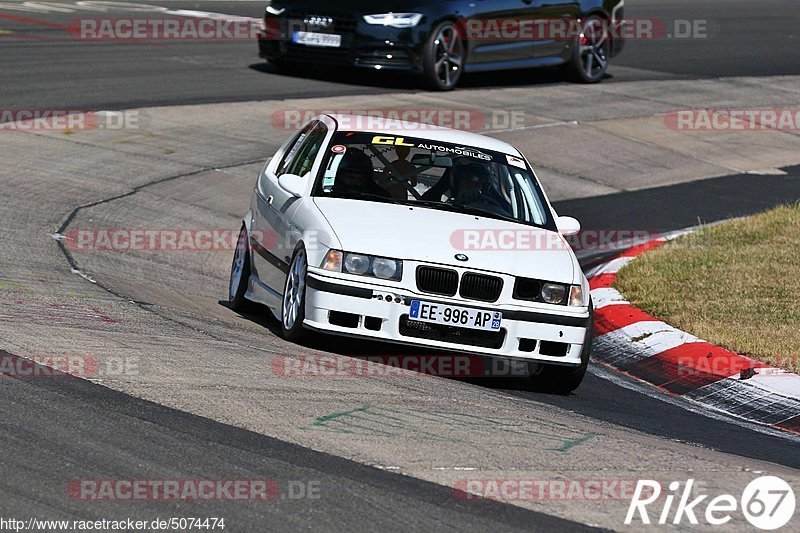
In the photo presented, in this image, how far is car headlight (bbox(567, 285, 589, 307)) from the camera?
8.36 meters

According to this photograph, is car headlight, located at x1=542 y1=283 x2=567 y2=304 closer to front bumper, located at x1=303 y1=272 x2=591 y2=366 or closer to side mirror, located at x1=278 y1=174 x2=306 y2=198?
front bumper, located at x1=303 y1=272 x2=591 y2=366

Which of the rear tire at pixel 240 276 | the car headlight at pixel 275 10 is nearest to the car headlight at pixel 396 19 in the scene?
the car headlight at pixel 275 10

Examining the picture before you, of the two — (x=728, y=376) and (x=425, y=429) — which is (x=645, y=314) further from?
(x=425, y=429)

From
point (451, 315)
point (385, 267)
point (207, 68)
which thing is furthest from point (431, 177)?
point (207, 68)

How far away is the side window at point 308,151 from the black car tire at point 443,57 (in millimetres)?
8966

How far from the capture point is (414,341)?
8.05 m

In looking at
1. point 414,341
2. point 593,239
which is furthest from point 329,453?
point 593,239

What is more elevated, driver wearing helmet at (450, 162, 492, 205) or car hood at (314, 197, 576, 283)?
driver wearing helmet at (450, 162, 492, 205)

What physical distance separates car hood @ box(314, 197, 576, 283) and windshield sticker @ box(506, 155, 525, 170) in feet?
2.46

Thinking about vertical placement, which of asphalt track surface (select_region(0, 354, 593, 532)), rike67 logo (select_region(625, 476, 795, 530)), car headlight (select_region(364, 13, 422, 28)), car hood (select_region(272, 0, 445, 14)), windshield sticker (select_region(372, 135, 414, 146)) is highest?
car hood (select_region(272, 0, 445, 14))

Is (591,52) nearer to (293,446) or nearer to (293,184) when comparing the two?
(293,184)

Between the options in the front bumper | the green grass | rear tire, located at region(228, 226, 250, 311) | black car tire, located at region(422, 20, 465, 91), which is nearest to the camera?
the front bumper

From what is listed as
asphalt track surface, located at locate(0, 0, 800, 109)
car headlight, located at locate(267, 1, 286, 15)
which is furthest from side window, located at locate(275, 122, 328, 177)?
car headlight, located at locate(267, 1, 286, 15)

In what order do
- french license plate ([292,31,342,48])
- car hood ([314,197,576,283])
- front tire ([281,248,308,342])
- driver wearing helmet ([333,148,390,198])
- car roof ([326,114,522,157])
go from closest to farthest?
car hood ([314,197,576,283]) < front tire ([281,248,308,342]) < driver wearing helmet ([333,148,390,198]) < car roof ([326,114,522,157]) < french license plate ([292,31,342,48])
